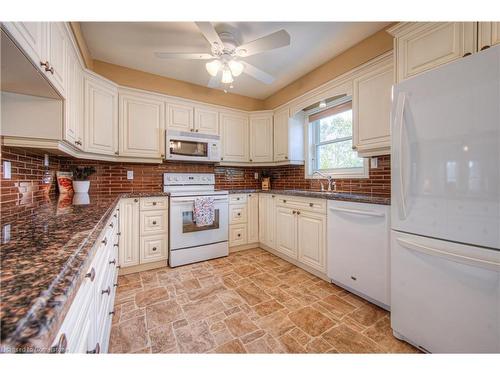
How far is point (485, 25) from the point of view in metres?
1.24

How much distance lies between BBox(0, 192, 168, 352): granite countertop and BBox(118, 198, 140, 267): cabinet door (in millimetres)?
1565

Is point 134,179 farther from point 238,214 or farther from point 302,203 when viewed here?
point 302,203

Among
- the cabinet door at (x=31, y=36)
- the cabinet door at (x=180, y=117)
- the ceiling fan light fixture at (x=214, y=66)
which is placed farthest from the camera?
the cabinet door at (x=180, y=117)

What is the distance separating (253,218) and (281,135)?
1378 millimetres

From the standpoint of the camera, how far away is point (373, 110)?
2.02m

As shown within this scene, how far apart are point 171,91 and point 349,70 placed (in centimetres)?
233

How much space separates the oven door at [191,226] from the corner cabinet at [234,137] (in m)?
0.81

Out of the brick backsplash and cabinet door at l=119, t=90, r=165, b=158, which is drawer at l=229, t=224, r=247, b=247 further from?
cabinet door at l=119, t=90, r=165, b=158

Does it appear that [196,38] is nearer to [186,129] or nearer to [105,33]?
[105,33]

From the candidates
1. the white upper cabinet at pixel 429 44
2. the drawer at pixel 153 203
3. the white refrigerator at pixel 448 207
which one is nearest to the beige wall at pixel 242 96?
the white upper cabinet at pixel 429 44

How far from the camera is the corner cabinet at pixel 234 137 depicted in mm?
Result: 3311

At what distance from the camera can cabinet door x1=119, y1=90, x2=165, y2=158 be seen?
102 inches

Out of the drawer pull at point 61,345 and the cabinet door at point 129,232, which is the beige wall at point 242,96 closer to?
the cabinet door at point 129,232
